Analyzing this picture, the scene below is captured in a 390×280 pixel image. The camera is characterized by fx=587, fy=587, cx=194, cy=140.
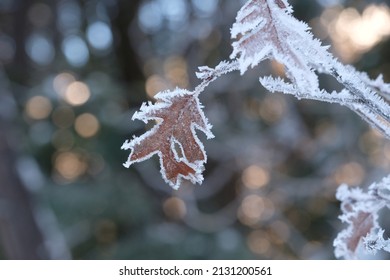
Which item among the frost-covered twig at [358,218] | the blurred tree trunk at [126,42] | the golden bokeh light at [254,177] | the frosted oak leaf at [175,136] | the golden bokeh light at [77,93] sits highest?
the blurred tree trunk at [126,42]

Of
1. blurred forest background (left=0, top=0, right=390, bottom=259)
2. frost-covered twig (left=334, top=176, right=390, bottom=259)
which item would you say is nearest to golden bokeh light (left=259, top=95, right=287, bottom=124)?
blurred forest background (left=0, top=0, right=390, bottom=259)

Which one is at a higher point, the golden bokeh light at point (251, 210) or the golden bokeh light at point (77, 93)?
the golden bokeh light at point (77, 93)

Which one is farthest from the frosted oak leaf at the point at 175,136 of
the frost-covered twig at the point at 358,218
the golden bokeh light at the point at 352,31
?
the golden bokeh light at the point at 352,31

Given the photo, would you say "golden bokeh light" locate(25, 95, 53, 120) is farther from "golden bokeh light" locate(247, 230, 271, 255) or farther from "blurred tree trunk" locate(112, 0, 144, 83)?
"golden bokeh light" locate(247, 230, 271, 255)

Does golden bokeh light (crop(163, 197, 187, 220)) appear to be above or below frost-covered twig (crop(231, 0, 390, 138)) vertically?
above

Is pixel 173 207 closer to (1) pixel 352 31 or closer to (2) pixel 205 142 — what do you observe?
(2) pixel 205 142

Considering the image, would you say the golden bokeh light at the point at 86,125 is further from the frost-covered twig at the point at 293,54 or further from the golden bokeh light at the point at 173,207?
the frost-covered twig at the point at 293,54

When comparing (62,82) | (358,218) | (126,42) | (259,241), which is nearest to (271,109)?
(259,241)

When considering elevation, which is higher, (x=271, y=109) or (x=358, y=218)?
(x=271, y=109)

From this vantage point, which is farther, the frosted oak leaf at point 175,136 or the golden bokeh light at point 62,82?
the golden bokeh light at point 62,82
